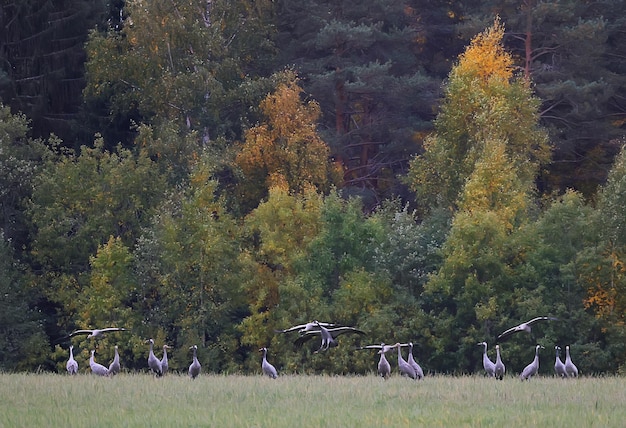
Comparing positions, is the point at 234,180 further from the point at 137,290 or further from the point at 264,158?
the point at 137,290

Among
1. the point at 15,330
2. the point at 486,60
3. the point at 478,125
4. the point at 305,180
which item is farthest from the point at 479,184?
the point at 15,330

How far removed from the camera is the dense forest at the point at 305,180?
137 ft

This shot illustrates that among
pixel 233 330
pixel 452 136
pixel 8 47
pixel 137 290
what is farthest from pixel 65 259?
pixel 452 136

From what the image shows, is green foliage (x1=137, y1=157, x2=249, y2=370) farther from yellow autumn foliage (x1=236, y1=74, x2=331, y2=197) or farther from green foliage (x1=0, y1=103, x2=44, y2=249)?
green foliage (x1=0, y1=103, x2=44, y2=249)

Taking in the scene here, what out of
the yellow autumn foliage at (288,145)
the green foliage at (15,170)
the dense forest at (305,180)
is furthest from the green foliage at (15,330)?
the yellow autumn foliage at (288,145)

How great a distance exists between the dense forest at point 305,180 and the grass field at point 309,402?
1831 centimetres

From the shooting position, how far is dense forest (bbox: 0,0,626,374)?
41.8m

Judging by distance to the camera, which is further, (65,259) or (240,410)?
(65,259)

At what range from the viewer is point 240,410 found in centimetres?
1769

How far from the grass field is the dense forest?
18.3m

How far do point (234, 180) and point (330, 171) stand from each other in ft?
12.7

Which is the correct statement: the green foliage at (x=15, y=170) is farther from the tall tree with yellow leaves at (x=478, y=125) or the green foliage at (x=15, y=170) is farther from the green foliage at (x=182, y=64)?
the tall tree with yellow leaves at (x=478, y=125)

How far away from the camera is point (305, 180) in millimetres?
46625

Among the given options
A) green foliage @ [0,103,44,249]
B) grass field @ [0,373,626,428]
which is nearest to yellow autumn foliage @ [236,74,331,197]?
green foliage @ [0,103,44,249]
